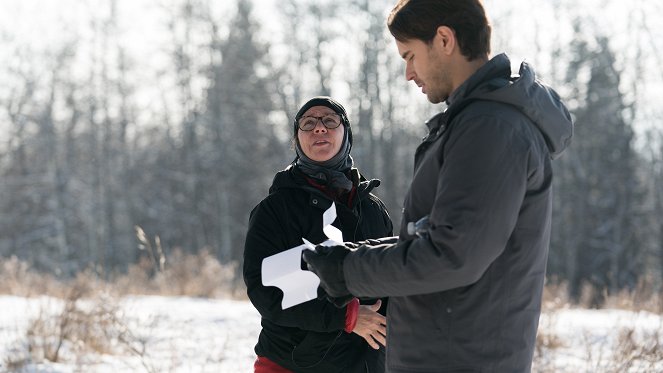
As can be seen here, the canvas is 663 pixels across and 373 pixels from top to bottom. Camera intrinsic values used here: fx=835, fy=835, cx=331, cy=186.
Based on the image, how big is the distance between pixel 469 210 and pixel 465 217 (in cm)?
2

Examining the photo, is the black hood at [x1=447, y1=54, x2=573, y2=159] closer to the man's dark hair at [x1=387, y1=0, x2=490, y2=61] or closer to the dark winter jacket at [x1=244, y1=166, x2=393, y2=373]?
the man's dark hair at [x1=387, y1=0, x2=490, y2=61]

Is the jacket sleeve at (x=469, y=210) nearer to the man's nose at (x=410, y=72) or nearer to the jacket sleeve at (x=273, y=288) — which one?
the man's nose at (x=410, y=72)

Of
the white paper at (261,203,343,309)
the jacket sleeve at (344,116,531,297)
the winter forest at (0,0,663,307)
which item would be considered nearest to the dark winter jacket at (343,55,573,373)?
the jacket sleeve at (344,116,531,297)

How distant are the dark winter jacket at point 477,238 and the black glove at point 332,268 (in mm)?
46

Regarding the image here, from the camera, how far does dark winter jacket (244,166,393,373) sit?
2.95 meters

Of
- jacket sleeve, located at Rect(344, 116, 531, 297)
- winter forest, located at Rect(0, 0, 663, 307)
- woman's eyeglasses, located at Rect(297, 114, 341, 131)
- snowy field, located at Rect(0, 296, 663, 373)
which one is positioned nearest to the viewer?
jacket sleeve, located at Rect(344, 116, 531, 297)

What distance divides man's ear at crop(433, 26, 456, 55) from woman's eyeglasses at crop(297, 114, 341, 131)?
4.10 feet

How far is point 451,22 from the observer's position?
1.99 m

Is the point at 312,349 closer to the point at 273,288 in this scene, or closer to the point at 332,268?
the point at 273,288

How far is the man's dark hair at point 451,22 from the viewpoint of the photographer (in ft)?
6.50

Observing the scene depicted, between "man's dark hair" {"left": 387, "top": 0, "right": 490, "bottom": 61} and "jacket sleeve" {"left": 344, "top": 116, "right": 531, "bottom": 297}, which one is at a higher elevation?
"man's dark hair" {"left": 387, "top": 0, "right": 490, "bottom": 61}

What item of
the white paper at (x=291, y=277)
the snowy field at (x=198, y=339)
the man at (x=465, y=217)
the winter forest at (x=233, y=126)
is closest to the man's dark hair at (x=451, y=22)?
the man at (x=465, y=217)

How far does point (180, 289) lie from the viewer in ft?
40.5

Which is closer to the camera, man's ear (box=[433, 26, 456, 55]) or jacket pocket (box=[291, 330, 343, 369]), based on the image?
man's ear (box=[433, 26, 456, 55])
